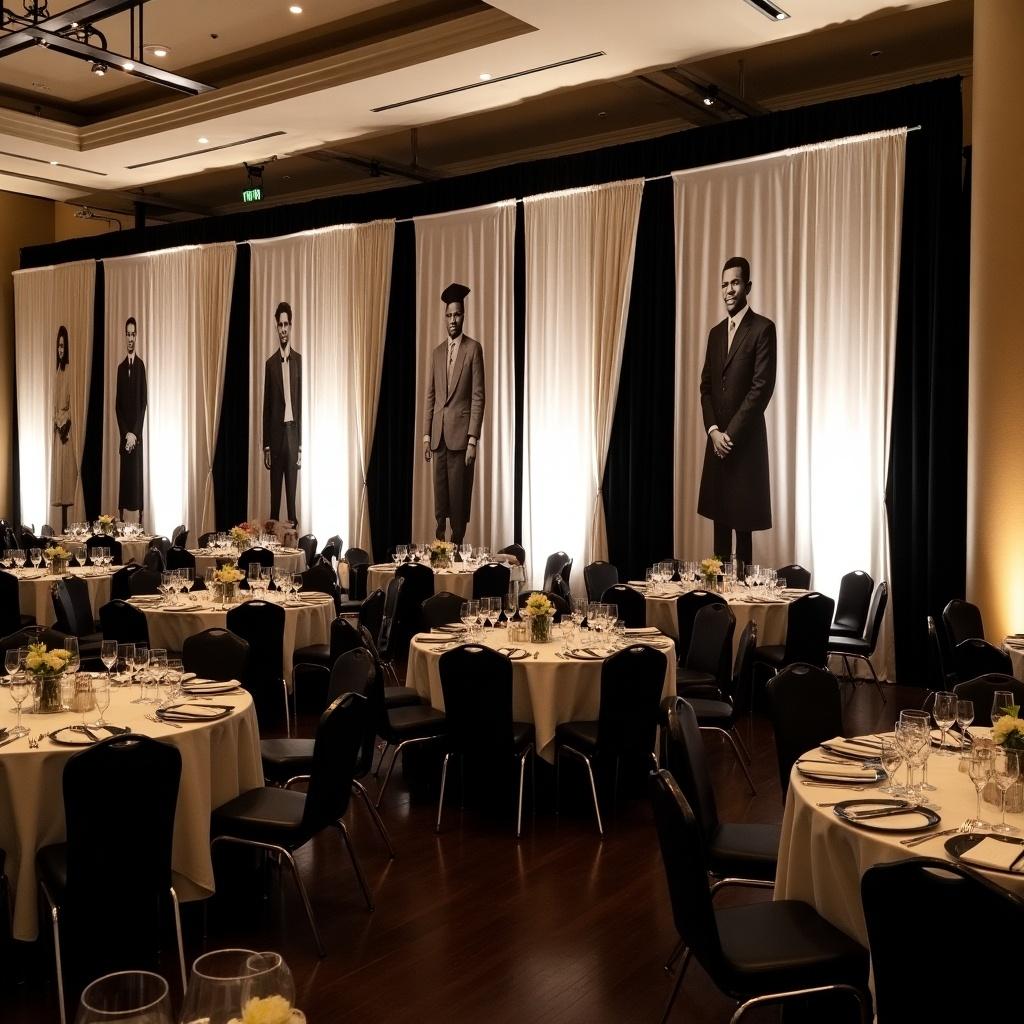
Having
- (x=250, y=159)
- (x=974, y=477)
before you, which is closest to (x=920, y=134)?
(x=974, y=477)

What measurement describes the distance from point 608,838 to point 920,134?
7.17 metres

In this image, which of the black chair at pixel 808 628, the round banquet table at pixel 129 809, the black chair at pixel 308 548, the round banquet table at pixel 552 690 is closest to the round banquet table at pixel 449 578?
the black chair at pixel 308 548

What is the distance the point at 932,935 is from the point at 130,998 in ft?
5.87

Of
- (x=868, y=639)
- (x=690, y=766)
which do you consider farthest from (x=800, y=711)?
(x=868, y=639)

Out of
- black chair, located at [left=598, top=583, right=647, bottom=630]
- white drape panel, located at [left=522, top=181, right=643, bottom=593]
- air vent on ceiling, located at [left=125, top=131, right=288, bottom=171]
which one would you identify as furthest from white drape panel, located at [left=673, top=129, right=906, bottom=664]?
air vent on ceiling, located at [left=125, top=131, right=288, bottom=171]

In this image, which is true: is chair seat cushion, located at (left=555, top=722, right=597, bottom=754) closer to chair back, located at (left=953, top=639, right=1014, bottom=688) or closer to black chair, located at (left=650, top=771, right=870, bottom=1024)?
chair back, located at (left=953, top=639, right=1014, bottom=688)

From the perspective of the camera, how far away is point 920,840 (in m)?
3.31

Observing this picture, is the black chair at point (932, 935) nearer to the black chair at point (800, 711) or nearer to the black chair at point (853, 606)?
the black chair at point (800, 711)

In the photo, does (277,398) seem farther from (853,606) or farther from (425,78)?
(853,606)

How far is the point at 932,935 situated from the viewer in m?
2.58

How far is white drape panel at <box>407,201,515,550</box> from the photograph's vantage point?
13.2 m

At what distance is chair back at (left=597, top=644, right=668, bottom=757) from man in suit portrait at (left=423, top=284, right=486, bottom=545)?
306 inches

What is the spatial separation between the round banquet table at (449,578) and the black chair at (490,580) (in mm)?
261

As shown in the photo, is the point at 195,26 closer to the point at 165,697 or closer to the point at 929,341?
the point at 929,341
